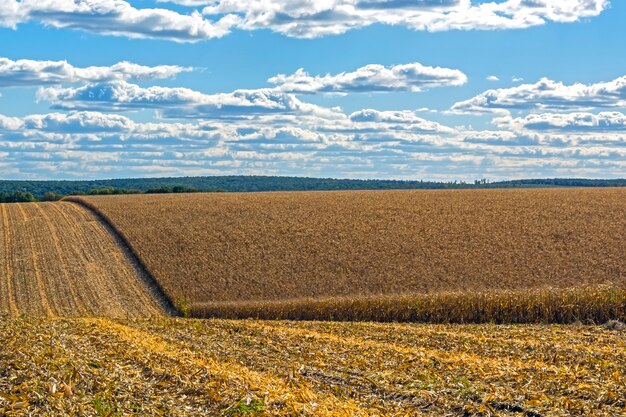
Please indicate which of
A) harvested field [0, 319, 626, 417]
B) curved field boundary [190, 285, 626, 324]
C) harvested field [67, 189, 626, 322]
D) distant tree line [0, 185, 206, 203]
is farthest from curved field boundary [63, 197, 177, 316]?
distant tree line [0, 185, 206, 203]

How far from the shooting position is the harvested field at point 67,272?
36.1m

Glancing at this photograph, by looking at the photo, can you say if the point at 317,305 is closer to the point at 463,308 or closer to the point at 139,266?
the point at 463,308

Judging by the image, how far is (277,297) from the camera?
36594 mm

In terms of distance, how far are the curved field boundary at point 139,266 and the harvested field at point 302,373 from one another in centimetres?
1559

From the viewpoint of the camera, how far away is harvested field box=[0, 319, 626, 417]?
11.5 metres

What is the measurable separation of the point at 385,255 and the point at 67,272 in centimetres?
Result: 1626

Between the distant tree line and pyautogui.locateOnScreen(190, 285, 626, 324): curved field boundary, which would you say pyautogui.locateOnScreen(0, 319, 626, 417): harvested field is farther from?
the distant tree line

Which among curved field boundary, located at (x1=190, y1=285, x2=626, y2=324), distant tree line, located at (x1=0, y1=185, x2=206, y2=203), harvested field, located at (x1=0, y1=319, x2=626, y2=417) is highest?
distant tree line, located at (x1=0, y1=185, x2=206, y2=203)

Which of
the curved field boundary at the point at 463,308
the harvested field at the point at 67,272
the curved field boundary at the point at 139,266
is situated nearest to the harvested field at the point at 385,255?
the curved field boundary at the point at 463,308

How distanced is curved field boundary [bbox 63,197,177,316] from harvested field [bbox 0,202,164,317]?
0.78 ft

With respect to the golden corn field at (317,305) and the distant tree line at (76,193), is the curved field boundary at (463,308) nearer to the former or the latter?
the golden corn field at (317,305)

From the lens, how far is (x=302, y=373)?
14.5 metres

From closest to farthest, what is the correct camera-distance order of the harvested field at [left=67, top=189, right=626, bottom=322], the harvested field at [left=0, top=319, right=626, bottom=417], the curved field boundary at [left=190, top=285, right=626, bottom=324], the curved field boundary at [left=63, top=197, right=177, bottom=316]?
the harvested field at [left=0, top=319, right=626, bottom=417] → the curved field boundary at [left=190, top=285, right=626, bottom=324] → the harvested field at [left=67, top=189, right=626, bottom=322] → the curved field boundary at [left=63, top=197, right=177, bottom=316]

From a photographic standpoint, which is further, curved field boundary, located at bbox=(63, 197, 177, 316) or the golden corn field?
curved field boundary, located at bbox=(63, 197, 177, 316)
